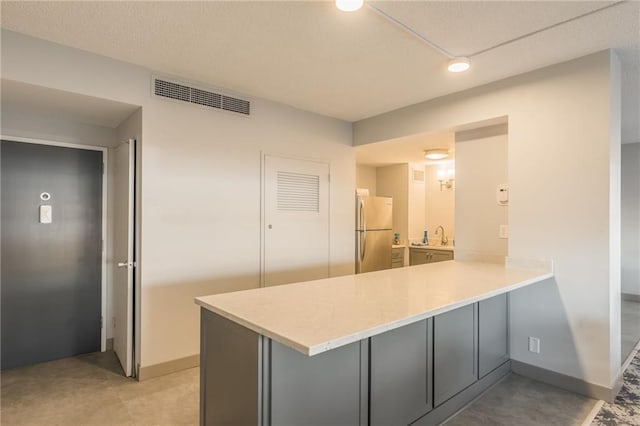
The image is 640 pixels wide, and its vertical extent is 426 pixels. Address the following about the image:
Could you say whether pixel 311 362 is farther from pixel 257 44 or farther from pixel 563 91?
pixel 563 91

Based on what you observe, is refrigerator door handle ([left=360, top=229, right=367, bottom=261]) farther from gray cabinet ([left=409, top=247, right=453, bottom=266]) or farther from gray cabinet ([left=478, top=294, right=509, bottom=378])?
gray cabinet ([left=478, top=294, right=509, bottom=378])

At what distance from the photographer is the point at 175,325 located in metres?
3.09

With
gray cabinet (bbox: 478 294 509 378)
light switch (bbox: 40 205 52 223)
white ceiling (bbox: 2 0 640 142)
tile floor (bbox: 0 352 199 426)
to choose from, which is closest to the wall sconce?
white ceiling (bbox: 2 0 640 142)

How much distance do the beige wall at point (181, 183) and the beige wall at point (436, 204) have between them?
360cm

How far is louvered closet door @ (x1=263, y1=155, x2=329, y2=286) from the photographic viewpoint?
3.68 metres

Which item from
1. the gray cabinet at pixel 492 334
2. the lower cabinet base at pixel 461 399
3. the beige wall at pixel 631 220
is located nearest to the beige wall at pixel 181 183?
the lower cabinet base at pixel 461 399

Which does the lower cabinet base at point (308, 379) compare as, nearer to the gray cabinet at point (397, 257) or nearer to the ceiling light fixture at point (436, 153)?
the ceiling light fixture at point (436, 153)

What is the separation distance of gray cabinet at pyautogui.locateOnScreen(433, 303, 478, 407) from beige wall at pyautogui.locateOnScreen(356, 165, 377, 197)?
13.1 ft

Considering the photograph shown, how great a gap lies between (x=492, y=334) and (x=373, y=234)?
7.96ft

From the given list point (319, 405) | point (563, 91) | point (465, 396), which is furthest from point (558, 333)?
point (319, 405)

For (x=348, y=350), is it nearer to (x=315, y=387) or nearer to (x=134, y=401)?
(x=315, y=387)

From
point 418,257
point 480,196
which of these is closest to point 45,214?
point 480,196

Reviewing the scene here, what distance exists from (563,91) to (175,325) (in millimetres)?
3761

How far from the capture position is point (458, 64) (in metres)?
2.67
